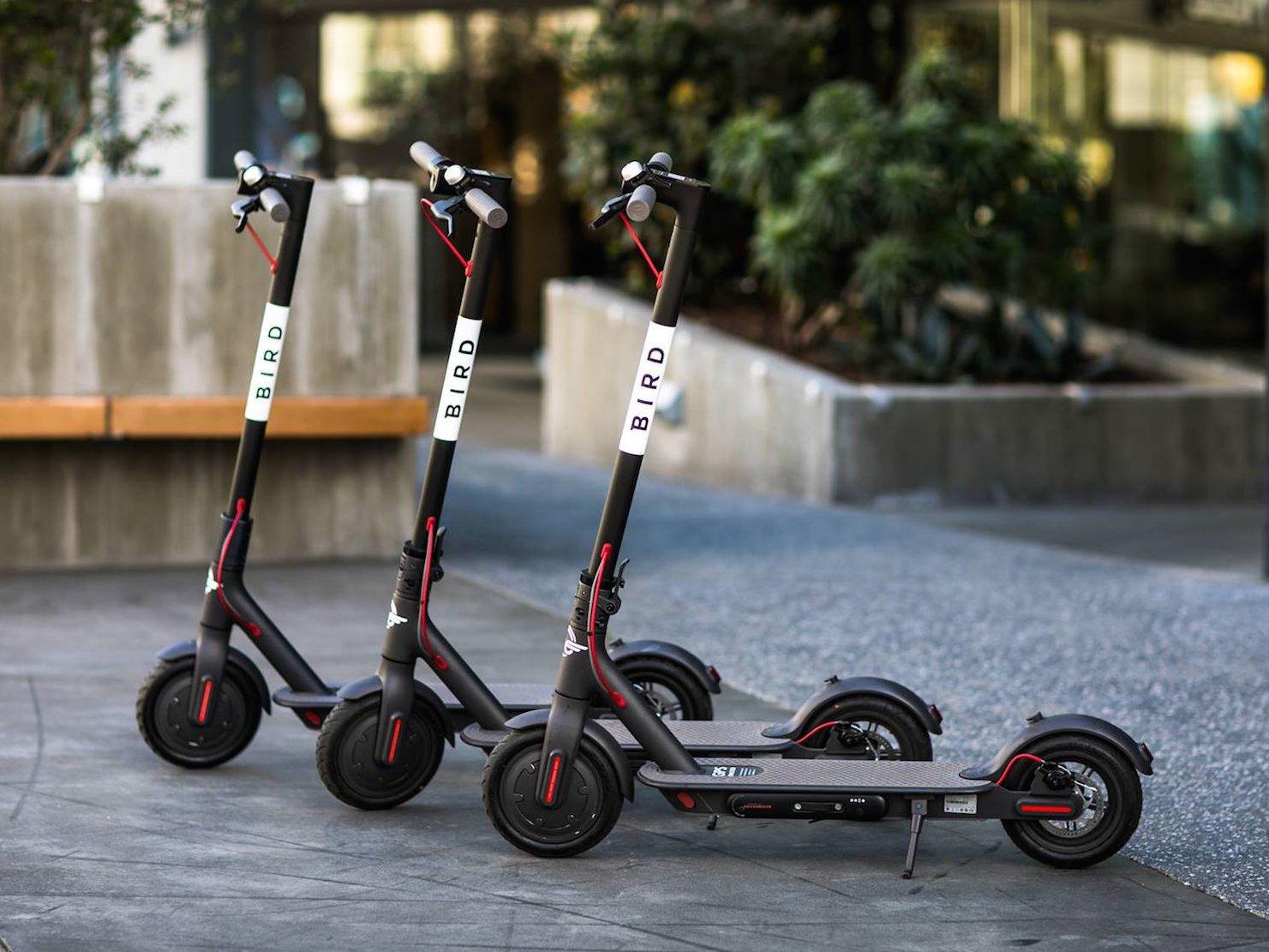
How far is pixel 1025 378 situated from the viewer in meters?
14.5

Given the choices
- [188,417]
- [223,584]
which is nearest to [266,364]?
[223,584]

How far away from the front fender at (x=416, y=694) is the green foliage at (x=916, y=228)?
8387mm

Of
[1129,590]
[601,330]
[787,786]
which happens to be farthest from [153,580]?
[601,330]

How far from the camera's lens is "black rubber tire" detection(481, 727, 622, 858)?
207 inches

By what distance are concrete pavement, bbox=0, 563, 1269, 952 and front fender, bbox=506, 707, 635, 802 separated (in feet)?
0.68

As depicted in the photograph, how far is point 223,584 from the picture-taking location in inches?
246

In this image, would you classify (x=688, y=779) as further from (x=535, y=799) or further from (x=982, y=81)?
(x=982, y=81)

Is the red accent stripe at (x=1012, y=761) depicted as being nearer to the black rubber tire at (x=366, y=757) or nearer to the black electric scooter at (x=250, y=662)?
the black electric scooter at (x=250, y=662)

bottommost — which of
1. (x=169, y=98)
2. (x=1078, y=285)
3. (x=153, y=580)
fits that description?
(x=153, y=580)

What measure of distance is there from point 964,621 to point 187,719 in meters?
3.80

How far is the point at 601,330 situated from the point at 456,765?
9.36m

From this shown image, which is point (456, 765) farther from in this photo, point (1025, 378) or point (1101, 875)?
point (1025, 378)

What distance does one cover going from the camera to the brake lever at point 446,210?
5.57 metres

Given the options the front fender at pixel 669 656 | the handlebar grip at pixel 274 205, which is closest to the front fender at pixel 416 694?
the front fender at pixel 669 656
